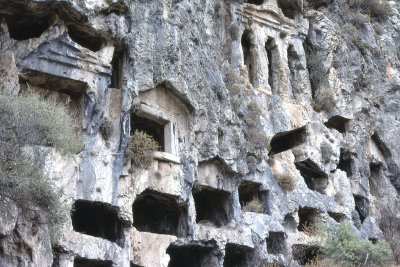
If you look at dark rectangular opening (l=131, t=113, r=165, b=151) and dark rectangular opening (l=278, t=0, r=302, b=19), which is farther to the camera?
dark rectangular opening (l=278, t=0, r=302, b=19)

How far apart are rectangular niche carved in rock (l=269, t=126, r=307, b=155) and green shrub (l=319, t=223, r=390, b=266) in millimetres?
4083

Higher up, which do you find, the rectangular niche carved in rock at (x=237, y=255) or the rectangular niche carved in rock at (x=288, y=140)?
the rectangular niche carved in rock at (x=288, y=140)

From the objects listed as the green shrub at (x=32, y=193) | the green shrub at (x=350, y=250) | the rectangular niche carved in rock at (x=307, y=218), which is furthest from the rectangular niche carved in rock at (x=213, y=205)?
the green shrub at (x=32, y=193)

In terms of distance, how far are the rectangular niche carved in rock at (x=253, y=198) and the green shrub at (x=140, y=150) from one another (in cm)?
417

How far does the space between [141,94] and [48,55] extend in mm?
2661

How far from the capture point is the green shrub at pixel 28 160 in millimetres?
8891

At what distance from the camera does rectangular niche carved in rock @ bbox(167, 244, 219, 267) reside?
49.2 feet

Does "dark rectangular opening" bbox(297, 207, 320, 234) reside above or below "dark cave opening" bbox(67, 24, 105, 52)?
below

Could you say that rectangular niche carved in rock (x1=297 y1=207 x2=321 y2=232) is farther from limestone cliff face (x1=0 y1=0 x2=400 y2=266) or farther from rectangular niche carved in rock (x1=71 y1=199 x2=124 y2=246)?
rectangular niche carved in rock (x1=71 y1=199 x2=124 y2=246)

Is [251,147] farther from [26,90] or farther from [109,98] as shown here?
[26,90]

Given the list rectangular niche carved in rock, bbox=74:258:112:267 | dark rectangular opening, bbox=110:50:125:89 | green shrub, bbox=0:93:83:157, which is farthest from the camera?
dark rectangular opening, bbox=110:50:125:89

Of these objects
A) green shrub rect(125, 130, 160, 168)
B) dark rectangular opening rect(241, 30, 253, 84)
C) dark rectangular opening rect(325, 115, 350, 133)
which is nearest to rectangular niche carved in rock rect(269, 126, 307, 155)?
dark rectangular opening rect(325, 115, 350, 133)

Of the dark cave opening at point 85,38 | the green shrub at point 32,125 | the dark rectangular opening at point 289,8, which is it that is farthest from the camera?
the dark rectangular opening at point 289,8

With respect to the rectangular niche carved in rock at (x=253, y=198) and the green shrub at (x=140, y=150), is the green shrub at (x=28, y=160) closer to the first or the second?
the green shrub at (x=140, y=150)
